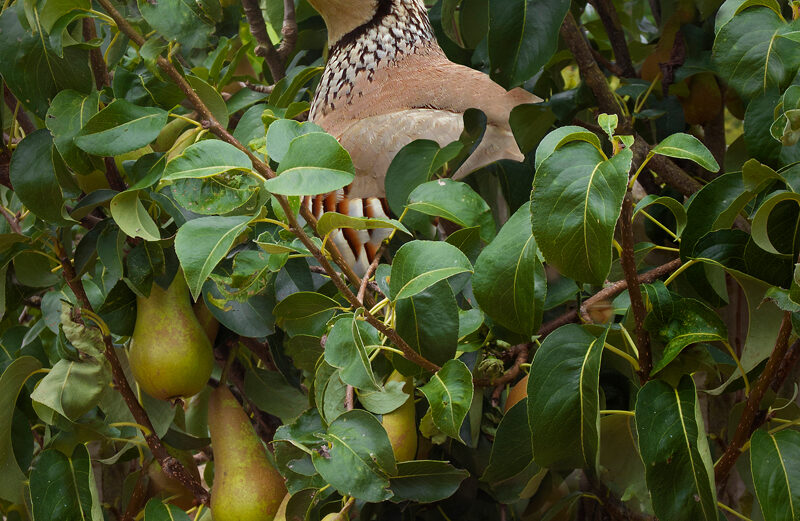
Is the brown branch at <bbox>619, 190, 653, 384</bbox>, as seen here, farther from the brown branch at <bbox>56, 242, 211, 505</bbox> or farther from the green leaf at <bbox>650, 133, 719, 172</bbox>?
the brown branch at <bbox>56, 242, 211, 505</bbox>

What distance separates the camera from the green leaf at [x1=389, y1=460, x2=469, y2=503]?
88 centimetres

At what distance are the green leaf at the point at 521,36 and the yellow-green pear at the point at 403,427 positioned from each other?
38 centimetres

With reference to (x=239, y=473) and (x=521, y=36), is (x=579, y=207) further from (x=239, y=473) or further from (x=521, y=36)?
(x=239, y=473)

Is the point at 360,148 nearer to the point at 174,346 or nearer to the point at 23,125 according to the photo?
the point at 174,346

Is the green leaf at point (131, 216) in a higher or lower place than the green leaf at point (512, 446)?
higher

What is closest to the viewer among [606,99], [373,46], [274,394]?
[606,99]

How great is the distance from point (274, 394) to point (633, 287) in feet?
2.02

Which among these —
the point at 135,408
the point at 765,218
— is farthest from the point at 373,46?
the point at 765,218

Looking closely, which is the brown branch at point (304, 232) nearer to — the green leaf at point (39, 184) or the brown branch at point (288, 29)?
the green leaf at point (39, 184)

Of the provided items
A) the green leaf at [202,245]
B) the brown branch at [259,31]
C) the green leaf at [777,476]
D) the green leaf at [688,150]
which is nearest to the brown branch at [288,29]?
the brown branch at [259,31]

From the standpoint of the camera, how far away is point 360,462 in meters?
0.76

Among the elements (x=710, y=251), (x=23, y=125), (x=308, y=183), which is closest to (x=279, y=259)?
(x=308, y=183)

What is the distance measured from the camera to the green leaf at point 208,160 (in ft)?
2.30

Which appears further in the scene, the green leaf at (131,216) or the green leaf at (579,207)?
Result: the green leaf at (131,216)
